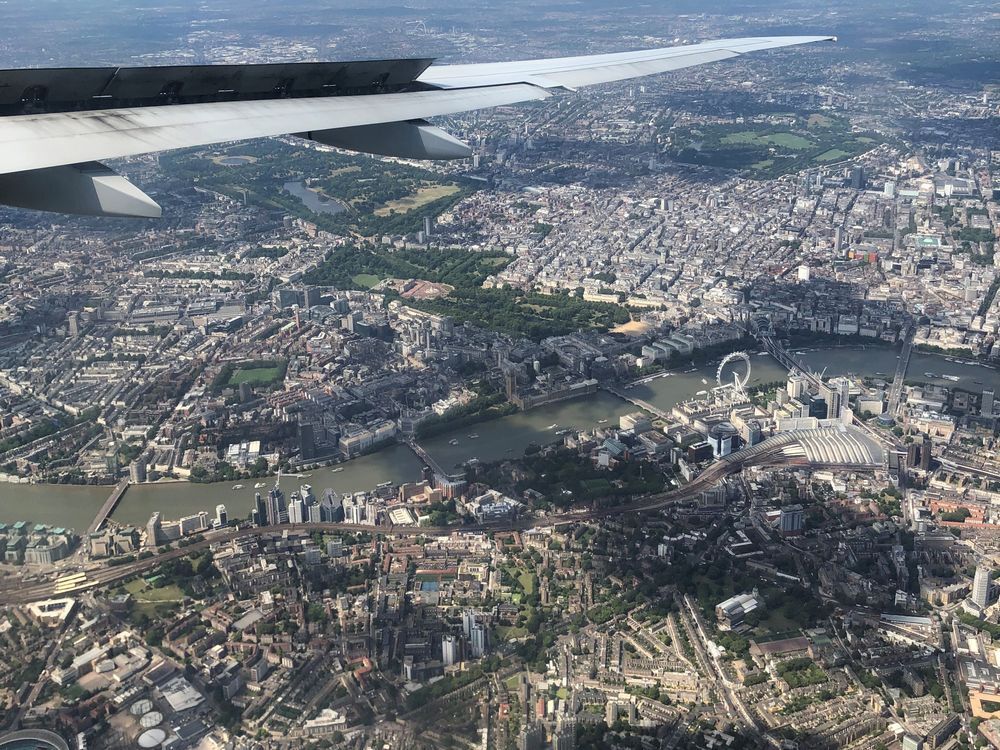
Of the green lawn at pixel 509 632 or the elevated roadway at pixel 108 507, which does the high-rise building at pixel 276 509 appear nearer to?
the elevated roadway at pixel 108 507

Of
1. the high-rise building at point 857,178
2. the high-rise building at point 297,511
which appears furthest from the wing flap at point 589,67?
the high-rise building at point 857,178

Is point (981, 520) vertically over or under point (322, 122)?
under

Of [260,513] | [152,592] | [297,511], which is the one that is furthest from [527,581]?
[152,592]

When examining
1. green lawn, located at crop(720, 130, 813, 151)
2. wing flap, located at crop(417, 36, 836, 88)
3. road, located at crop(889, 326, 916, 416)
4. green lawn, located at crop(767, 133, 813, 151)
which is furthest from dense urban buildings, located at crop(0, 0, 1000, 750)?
wing flap, located at crop(417, 36, 836, 88)

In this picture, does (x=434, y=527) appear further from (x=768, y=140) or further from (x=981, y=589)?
(x=768, y=140)

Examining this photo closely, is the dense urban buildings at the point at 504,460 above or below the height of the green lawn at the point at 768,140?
above

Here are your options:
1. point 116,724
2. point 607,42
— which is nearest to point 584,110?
point 607,42

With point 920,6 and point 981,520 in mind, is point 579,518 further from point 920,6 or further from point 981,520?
point 920,6
